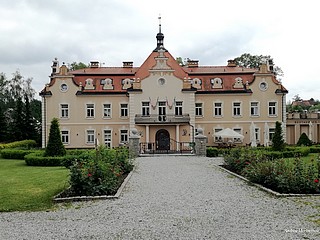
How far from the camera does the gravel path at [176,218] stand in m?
6.43

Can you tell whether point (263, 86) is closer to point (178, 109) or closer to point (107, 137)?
point (178, 109)

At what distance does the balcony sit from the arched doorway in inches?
46.2

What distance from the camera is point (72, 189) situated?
10.0 meters

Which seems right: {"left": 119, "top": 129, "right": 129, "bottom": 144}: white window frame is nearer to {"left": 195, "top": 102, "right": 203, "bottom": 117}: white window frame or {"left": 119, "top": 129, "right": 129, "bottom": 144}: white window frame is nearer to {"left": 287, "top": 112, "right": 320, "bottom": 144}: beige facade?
{"left": 195, "top": 102, "right": 203, "bottom": 117}: white window frame

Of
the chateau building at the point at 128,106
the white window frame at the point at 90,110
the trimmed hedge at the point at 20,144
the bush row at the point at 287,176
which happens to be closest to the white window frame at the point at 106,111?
the chateau building at the point at 128,106

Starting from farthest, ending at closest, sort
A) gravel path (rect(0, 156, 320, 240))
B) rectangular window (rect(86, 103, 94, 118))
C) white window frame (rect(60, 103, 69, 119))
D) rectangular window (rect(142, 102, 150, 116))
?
rectangular window (rect(86, 103, 94, 118))
white window frame (rect(60, 103, 69, 119))
rectangular window (rect(142, 102, 150, 116))
gravel path (rect(0, 156, 320, 240))

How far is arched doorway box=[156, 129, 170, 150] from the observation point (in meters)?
32.4

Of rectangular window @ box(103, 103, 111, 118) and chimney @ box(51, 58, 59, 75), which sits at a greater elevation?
chimney @ box(51, 58, 59, 75)

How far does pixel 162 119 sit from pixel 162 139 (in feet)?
6.12

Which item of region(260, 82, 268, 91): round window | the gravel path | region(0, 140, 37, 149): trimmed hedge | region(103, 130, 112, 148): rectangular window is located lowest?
the gravel path

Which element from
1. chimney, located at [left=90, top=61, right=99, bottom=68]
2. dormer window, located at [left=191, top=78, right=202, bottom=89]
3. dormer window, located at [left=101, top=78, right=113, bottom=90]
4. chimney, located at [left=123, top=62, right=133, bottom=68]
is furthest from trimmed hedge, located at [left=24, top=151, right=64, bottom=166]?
chimney, located at [left=123, top=62, right=133, bottom=68]

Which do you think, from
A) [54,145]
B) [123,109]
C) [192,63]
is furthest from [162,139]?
[54,145]

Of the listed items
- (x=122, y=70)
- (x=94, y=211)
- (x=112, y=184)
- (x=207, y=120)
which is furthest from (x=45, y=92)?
(x=94, y=211)

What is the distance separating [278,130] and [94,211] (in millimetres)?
18493
